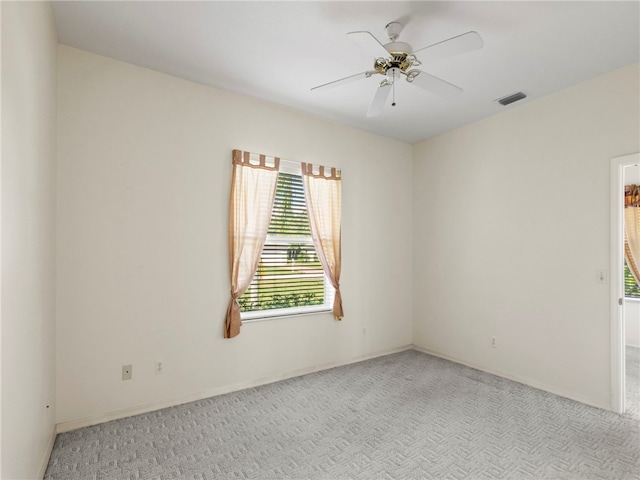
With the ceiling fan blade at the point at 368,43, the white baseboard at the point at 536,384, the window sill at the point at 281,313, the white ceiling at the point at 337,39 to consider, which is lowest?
the white baseboard at the point at 536,384

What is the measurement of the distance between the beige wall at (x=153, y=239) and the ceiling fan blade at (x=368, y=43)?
135cm

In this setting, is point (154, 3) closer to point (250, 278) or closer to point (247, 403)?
point (250, 278)

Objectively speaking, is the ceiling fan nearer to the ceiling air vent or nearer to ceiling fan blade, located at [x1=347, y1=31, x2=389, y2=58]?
ceiling fan blade, located at [x1=347, y1=31, x2=389, y2=58]

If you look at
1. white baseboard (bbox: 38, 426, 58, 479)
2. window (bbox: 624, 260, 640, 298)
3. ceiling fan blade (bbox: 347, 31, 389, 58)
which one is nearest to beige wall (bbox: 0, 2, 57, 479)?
white baseboard (bbox: 38, 426, 58, 479)

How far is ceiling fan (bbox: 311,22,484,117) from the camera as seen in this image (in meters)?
1.96

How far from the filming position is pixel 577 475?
6.89 feet

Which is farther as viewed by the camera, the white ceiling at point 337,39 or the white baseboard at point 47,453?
the white ceiling at point 337,39

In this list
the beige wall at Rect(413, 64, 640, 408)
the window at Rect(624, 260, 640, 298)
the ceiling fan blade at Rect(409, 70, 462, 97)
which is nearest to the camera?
the ceiling fan blade at Rect(409, 70, 462, 97)

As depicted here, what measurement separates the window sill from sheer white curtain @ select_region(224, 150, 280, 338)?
16 cm

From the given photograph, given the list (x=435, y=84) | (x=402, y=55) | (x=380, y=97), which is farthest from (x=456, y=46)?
(x=380, y=97)

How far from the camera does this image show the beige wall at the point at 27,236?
141 cm

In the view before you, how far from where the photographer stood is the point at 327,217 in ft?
13.1

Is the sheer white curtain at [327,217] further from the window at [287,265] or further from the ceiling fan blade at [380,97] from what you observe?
the ceiling fan blade at [380,97]

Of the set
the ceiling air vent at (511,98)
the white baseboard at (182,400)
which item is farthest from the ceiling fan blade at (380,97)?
the white baseboard at (182,400)
